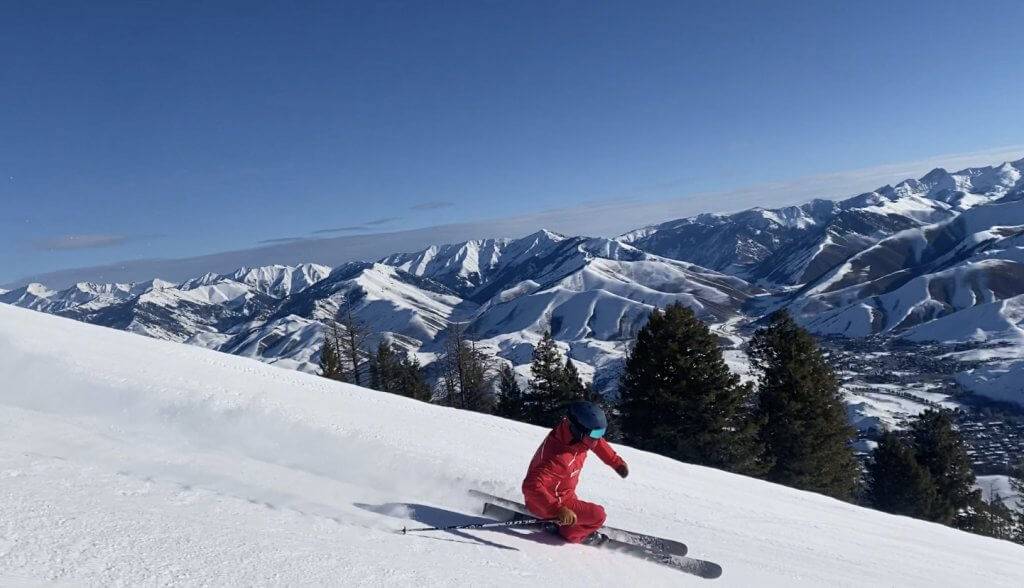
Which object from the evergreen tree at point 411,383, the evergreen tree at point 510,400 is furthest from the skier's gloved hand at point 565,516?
the evergreen tree at point 411,383

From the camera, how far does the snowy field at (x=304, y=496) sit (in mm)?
4797

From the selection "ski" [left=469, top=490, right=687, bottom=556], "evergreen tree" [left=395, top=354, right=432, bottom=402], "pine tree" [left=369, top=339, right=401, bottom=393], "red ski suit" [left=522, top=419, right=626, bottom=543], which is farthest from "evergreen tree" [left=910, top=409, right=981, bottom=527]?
"pine tree" [left=369, top=339, right=401, bottom=393]

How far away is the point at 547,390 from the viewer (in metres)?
38.9

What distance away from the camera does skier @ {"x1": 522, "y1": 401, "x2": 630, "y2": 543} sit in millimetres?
6707

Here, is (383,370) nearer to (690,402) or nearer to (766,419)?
(690,402)

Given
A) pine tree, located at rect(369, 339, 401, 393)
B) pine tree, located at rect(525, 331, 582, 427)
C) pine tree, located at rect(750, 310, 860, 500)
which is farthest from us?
pine tree, located at rect(369, 339, 401, 393)

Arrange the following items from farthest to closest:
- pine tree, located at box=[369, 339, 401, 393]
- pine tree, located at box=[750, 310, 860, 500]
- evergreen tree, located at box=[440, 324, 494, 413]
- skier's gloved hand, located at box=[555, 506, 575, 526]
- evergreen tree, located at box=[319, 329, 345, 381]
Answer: pine tree, located at box=[369, 339, 401, 393], evergreen tree, located at box=[319, 329, 345, 381], evergreen tree, located at box=[440, 324, 494, 413], pine tree, located at box=[750, 310, 860, 500], skier's gloved hand, located at box=[555, 506, 575, 526]

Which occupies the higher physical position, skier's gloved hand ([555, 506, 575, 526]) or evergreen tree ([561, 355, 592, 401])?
skier's gloved hand ([555, 506, 575, 526])

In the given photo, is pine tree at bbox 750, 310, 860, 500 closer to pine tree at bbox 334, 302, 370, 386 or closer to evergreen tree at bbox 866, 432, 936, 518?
evergreen tree at bbox 866, 432, 936, 518

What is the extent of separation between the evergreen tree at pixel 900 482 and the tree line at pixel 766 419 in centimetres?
6

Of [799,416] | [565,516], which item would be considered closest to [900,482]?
[799,416]

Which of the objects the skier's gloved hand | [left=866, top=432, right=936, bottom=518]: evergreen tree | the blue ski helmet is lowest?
[left=866, top=432, right=936, bottom=518]: evergreen tree

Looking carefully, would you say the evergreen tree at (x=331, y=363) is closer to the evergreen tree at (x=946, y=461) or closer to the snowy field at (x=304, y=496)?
the snowy field at (x=304, y=496)

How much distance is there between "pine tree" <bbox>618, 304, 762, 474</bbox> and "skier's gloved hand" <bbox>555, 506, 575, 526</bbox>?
20.5 metres
